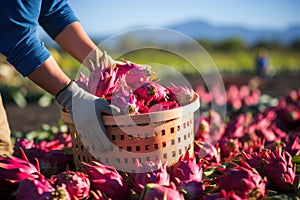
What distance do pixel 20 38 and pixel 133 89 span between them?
1.68 ft

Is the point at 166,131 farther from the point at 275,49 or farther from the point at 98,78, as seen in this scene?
the point at 275,49

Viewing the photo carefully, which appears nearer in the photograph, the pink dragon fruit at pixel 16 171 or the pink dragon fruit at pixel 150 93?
the pink dragon fruit at pixel 16 171

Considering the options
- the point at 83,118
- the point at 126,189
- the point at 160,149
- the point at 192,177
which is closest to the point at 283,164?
the point at 192,177

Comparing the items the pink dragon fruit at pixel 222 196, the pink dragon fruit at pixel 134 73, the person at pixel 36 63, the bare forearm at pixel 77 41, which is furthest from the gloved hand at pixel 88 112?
the bare forearm at pixel 77 41

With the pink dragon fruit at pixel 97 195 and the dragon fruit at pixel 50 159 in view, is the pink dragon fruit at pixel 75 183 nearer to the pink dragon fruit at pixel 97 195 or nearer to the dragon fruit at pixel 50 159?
the pink dragon fruit at pixel 97 195

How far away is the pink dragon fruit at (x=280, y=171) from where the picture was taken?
175cm

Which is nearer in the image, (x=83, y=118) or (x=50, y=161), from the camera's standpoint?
(x=83, y=118)

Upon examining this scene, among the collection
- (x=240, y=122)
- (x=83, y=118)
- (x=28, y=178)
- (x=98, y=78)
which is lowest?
(x=240, y=122)

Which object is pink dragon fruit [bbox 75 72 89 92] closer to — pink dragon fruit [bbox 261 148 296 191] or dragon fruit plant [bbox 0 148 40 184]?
dragon fruit plant [bbox 0 148 40 184]

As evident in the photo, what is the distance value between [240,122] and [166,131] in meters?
1.50

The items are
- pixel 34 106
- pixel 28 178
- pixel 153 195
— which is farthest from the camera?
pixel 34 106

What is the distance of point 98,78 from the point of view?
1.87 metres

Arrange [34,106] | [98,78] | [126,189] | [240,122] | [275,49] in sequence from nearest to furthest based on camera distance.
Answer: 1. [126,189]
2. [98,78]
3. [240,122]
4. [34,106]
5. [275,49]

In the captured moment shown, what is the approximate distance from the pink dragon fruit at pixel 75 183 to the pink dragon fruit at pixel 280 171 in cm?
73
